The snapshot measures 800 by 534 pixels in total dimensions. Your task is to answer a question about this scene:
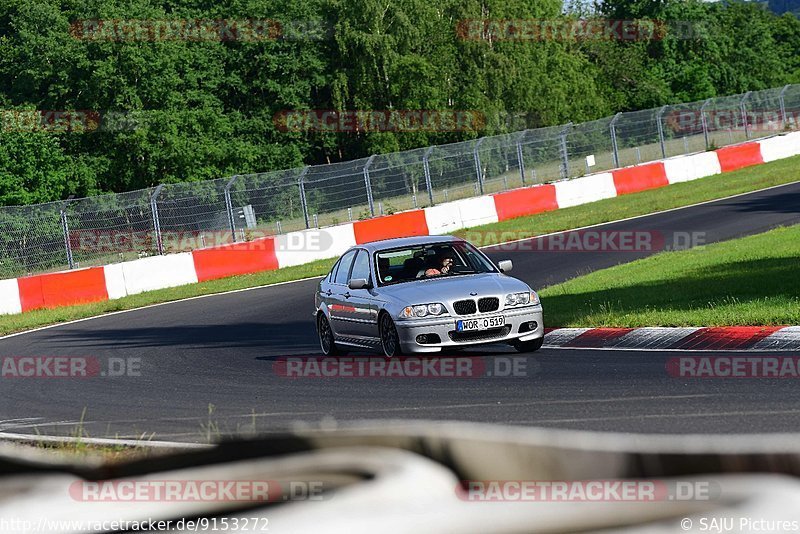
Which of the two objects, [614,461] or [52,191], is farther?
[52,191]

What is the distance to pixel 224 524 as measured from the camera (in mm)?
3367

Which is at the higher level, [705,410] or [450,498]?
[450,498]

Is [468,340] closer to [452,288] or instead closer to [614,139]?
[452,288]

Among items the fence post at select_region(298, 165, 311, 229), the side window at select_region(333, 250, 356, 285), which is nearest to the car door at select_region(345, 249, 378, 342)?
the side window at select_region(333, 250, 356, 285)

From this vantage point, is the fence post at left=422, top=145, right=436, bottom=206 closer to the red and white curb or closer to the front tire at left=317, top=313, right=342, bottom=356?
the front tire at left=317, top=313, right=342, bottom=356

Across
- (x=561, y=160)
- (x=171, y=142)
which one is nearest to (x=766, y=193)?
(x=561, y=160)

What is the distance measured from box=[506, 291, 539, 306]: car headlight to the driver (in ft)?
4.58

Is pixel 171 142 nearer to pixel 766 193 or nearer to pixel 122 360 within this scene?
pixel 766 193

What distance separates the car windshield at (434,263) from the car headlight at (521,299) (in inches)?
48.8

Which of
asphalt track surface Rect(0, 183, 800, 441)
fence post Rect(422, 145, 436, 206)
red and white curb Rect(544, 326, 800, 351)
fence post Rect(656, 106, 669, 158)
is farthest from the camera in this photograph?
fence post Rect(656, 106, 669, 158)

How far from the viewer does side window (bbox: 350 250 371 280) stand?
14089 mm

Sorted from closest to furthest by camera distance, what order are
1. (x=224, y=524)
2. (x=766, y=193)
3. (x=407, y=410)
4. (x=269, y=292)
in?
(x=224, y=524) → (x=407, y=410) → (x=269, y=292) → (x=766, y=193)

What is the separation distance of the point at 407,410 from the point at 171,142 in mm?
52432

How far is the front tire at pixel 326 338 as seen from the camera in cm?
1445
